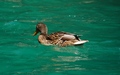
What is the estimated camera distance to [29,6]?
21.4 m

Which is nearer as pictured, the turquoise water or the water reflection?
the turquoise water

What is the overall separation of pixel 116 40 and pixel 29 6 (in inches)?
274

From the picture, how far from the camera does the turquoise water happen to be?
477 inches

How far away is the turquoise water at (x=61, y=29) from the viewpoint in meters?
12.1

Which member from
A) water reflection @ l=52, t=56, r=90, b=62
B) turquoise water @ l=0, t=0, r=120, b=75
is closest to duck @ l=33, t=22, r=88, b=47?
turquoise water @ l=0, t=0, r=120, b=75

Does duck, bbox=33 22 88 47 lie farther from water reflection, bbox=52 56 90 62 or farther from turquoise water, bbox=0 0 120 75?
water reflection, bbox=52 56 90 62

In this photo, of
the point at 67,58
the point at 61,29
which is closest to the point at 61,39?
the point at 67,58

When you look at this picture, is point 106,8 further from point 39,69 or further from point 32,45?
point 39,69

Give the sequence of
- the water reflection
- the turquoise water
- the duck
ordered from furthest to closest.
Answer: the duck < the water reflection < the turquoise water

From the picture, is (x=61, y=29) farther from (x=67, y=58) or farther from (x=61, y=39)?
(x=67, y=58)

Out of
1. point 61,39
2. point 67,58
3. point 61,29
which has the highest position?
point 61,39

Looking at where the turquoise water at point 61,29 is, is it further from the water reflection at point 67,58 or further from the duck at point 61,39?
the duck at point 61,39

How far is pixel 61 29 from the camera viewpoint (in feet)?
56.5

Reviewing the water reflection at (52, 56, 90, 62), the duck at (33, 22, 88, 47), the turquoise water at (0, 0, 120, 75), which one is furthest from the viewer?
the duck at (33, 22, 88, 47)
